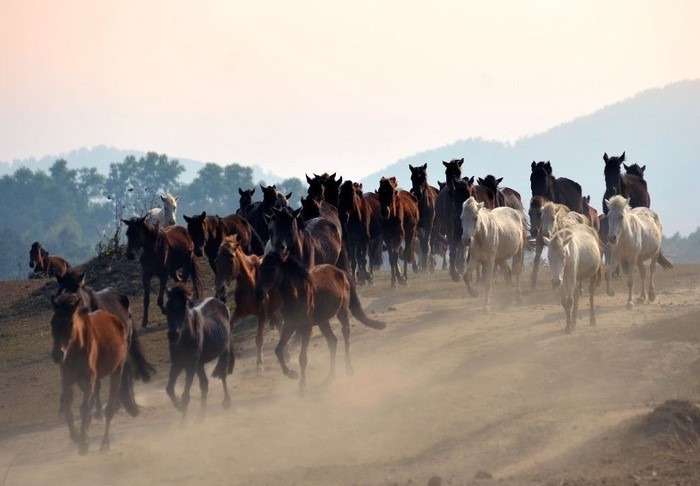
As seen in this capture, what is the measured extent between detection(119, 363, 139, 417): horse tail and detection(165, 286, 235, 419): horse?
1.79 ft

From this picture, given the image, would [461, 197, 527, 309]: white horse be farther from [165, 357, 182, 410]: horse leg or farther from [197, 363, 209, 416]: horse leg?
[165, 357, 182, 410]: horse leg

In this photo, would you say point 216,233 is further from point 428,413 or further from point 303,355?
point 428,413

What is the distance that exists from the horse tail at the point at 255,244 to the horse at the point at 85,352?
11.0 meters

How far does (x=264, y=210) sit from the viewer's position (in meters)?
29.0

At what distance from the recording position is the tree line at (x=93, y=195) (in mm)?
140375

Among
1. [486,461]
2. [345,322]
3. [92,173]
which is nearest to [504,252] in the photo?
[345,322]

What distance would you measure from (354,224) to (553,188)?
5480 mm

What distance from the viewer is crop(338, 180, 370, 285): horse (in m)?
28.9

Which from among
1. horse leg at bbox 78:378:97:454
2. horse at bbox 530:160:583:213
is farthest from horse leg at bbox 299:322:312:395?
horse at bbox 530:160:583:213

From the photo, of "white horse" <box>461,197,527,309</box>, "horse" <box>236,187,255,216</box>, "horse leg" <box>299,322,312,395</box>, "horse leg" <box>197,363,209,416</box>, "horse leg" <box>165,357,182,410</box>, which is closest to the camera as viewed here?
"horse leg" <box>165,357,182,410</box>

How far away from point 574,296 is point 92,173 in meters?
149

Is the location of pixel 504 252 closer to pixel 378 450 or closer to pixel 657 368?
pixel 657 368

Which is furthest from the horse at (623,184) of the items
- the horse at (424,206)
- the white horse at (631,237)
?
the white horse at (631,237)

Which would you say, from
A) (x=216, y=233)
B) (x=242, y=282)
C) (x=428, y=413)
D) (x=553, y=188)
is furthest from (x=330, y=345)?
(x=553, y=188)
